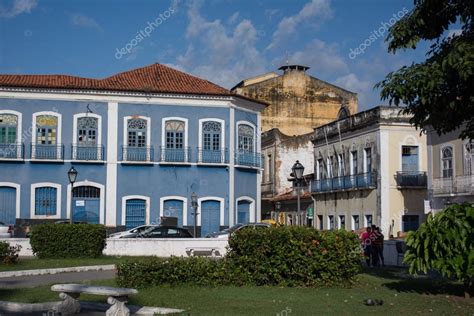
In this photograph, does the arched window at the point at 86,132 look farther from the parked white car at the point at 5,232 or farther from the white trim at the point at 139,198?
the parked white car at the point at 5,232

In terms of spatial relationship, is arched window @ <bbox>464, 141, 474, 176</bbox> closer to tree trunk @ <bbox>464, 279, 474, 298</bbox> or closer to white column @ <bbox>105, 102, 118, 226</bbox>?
white column @ <bbox>105, 102, 118, 226</bbox>

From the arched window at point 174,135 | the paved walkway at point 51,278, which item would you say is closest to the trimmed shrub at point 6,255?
the paved walkway at point 51,278

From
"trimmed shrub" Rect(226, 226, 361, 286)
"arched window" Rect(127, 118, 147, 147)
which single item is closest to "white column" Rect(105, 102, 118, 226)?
"arched window" Rect(127, 118, 147, 147)

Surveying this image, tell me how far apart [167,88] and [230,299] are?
80.2 feet

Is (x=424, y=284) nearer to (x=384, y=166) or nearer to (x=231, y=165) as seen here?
(x=231, y=165)

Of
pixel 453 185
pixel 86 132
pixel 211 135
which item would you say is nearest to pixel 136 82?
pixel 86 132

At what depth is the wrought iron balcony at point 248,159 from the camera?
36.3 metres

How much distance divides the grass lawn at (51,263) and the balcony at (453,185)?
16.2 meters

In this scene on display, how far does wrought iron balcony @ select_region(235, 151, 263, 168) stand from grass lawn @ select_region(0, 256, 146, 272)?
48.4ft

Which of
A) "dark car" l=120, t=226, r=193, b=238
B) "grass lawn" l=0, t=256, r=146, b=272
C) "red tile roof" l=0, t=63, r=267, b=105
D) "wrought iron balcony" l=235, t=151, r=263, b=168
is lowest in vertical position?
"grass lawn" l=0, t=256, r=146, b=272

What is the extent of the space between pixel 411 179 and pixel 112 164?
15835mm

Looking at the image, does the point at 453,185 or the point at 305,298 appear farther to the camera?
the point at 453,185

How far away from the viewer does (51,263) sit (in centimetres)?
2009

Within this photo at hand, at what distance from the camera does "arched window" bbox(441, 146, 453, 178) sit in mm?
31844
